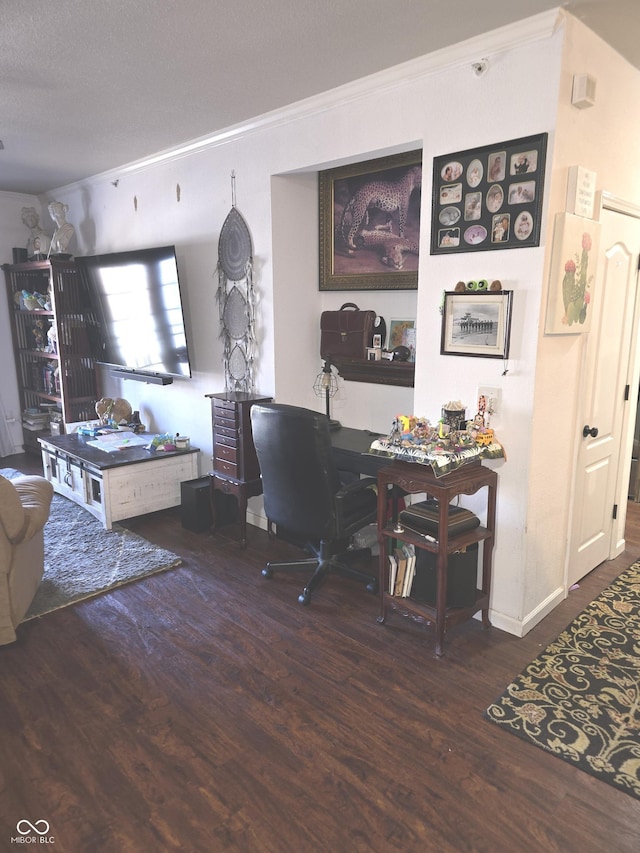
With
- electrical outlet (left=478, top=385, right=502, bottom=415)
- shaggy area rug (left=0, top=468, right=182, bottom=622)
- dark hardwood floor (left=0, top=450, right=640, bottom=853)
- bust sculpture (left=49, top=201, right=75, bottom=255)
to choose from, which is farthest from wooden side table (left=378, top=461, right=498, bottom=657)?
bust sculpture (left=49, top=201, right=75, bottom=255)

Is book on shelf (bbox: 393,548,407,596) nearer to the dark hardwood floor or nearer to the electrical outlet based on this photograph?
the dark hardwood floor

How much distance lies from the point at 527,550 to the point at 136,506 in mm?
2719

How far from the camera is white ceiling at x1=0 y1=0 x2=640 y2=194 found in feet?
7.32

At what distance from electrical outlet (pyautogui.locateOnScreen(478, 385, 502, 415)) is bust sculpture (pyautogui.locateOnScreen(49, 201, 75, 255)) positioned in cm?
432

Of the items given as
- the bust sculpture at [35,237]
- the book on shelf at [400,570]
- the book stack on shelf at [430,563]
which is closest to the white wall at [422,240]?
the book stack on shelf at [430,563]

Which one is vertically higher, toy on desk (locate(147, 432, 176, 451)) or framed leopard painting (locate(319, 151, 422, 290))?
framed leopard painting (locate(319, 151, 422, 290))

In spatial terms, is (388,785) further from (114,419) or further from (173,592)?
(114,419)

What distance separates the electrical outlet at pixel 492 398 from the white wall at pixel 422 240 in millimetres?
27

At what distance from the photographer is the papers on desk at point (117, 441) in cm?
435

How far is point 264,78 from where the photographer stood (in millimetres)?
2904

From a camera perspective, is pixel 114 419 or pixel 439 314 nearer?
pixel 439 314

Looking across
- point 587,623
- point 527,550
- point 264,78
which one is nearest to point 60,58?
point 264,78

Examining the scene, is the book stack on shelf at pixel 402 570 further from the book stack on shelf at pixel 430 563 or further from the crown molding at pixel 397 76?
the crown molding at pixel 397 76

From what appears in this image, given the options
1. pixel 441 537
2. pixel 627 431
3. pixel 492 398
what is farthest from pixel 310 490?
pixel 627 431
